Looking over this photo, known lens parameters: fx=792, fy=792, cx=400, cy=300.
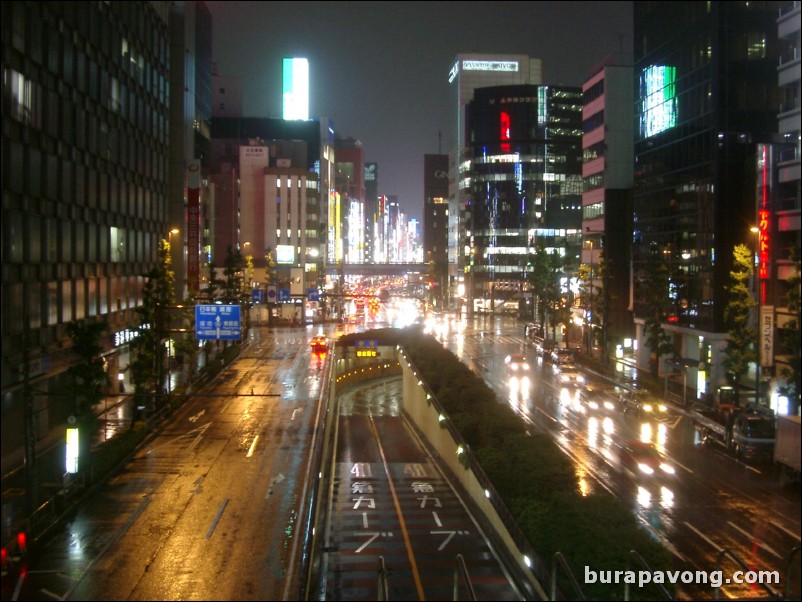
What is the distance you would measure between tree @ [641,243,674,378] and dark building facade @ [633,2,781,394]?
568mm

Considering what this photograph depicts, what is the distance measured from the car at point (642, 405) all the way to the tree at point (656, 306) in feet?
21.7

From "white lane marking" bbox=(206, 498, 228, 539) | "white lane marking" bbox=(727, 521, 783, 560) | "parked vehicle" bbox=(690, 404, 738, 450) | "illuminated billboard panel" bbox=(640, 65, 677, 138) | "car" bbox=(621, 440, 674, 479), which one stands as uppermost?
"illuminated billboard panel" bbox=(640, 65, 677, 138)

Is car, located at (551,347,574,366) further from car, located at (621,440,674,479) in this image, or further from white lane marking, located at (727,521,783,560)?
white lane marking, located at (727,521,783,560)

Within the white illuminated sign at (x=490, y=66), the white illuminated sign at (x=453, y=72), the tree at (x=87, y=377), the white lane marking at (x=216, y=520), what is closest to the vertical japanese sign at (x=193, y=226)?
the tree at (x=87, y=377)

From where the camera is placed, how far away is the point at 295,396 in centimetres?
4497

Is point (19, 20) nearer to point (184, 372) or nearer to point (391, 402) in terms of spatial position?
point (184, 372)

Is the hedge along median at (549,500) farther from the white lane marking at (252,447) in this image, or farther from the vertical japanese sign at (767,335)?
the vertical japanese sign at (767,335)

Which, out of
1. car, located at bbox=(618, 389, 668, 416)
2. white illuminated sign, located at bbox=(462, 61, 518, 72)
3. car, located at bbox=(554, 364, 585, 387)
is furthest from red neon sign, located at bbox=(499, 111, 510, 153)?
car, located at bbox=(618, 389, 668, 416)

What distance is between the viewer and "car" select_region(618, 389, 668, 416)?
35562 mm

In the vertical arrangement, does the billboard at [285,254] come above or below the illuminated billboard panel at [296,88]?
below

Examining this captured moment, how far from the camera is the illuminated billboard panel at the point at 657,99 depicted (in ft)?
155

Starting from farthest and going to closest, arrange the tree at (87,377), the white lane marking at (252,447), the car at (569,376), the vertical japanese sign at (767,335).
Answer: the car at (569,376) < the white lane marking at (252,447) < the vertical japanese sign at (767,335) < the tree at (87,377)

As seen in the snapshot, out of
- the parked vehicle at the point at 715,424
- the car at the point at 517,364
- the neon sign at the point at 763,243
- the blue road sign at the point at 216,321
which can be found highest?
the neon sign at the point at 763,243

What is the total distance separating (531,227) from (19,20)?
9827 cm
